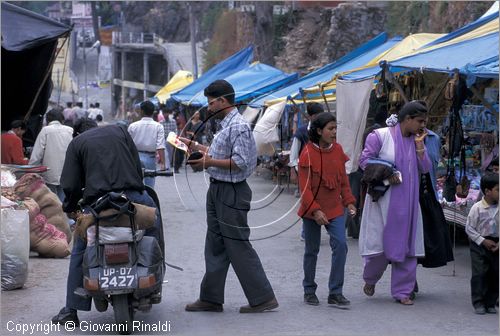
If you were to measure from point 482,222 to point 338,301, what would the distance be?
1.37 meters

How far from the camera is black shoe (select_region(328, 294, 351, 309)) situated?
7.74 meters

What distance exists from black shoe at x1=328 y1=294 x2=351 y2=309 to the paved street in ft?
0.27

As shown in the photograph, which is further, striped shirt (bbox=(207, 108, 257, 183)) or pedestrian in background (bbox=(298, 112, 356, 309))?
pedestrian in background (bbox=(298, 112, 356, 309))

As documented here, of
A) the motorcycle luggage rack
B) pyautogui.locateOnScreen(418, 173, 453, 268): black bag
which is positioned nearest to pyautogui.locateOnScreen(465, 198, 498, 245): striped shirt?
pyautogui.locateOnScreen(418, 173, 453, 268): black bag

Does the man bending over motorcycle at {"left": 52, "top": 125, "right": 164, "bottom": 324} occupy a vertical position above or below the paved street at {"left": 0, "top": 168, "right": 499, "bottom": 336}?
above

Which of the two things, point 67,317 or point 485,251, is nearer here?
point 67,317

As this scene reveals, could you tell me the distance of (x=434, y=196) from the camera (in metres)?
8.13

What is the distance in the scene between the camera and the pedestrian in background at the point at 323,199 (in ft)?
25.3

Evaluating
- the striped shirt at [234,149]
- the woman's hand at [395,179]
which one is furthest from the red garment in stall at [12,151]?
the woman's hand at [395,179]

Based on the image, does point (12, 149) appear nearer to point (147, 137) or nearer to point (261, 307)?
point (147, 137)

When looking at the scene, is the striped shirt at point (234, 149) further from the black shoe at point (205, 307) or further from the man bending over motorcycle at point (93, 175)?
the black shoe at point (205, 307)

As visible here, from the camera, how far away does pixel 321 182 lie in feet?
25.4

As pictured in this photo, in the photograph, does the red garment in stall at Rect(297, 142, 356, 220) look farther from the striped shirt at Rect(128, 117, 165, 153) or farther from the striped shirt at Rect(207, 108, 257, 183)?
the striped shirt at Rect(128, 117, 165, 153)

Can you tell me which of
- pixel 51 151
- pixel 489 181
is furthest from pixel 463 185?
pixel 51 151
